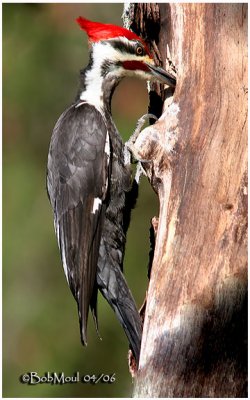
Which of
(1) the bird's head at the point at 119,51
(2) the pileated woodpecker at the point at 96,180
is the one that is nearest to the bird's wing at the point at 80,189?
(2) the pileated woodpecker at the point at 96,180

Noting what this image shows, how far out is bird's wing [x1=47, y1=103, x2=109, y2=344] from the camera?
2.95m

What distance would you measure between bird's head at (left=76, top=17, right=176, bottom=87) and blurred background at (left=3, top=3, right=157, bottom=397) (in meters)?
1.35

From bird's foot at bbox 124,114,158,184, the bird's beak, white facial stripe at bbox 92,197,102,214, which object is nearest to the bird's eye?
the bird's beak

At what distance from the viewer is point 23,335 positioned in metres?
4.82

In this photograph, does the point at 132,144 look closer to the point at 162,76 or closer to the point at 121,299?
the point at 162,76

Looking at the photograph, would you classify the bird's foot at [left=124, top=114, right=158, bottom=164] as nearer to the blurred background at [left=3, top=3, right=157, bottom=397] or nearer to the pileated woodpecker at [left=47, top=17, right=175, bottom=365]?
the pileated woodpecker at [left=47, top=17, right=175, bottom=365]

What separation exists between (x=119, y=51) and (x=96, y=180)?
0.56 metres

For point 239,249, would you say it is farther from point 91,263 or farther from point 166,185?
point 91,263

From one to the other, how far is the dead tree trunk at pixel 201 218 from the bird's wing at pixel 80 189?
347 millimetres

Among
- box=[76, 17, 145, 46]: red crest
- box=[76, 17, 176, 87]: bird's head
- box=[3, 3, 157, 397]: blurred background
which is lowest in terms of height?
box=[3, 3, 157, 397]: blurred background

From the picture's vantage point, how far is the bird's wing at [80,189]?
2945 mm

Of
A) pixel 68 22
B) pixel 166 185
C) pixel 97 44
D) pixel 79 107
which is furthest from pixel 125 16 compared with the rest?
pixel 68 22

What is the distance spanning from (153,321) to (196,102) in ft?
2.63

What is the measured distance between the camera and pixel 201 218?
8.52 ft
